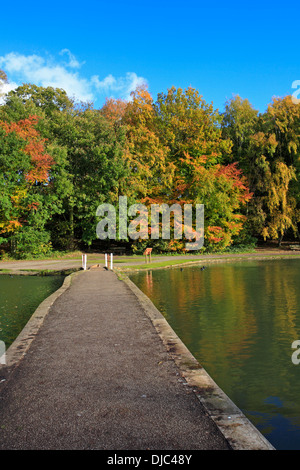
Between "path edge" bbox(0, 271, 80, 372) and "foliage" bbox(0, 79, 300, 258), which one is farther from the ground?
"foliage" bbox(0, 79, 300, 258)

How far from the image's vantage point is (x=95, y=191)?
36.3 m

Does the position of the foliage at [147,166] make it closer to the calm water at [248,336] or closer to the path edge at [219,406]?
the calm water at [248,336]

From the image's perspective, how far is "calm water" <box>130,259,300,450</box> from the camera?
5.42 m

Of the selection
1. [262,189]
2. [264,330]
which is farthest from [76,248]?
[264,330]

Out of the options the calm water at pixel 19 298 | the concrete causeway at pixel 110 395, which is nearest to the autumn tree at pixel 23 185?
the calm water at pixel 19 298

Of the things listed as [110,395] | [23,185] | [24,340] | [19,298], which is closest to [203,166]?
[23,185]

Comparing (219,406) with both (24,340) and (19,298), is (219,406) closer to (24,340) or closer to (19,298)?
(24,340)

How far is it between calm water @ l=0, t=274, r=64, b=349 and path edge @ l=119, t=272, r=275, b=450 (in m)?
3.94

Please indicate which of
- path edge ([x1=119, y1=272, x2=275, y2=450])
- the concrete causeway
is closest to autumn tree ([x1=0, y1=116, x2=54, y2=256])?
the concrete causeway

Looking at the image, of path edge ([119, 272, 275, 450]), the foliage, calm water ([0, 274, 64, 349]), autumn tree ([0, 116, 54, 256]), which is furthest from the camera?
the foliage

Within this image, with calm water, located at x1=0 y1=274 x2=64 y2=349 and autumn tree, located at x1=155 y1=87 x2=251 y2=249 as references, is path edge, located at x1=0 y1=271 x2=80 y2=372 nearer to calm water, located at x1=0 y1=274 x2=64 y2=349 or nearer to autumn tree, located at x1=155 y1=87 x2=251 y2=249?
calm water, located at x1=0 y1=274 x2=64 y2=349

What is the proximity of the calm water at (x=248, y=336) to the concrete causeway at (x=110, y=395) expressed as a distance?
2.71 feet

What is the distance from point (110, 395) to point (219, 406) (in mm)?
1281

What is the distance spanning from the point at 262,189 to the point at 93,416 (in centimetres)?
4013
